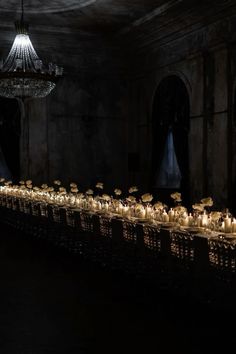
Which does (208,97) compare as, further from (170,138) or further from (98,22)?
(98,22)

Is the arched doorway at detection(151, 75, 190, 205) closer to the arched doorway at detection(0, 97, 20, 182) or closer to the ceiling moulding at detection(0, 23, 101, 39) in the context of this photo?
the ceiling moulding at detection(0, 23, 101, 39)

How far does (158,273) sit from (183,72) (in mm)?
8830

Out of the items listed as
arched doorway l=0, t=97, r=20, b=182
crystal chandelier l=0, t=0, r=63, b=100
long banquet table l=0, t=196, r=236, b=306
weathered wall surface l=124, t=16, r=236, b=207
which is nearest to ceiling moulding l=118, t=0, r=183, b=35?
weathered wall surface l=124, t=16, r=236, b=207

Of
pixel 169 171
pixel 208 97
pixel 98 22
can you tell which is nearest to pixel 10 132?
pixel 98 22

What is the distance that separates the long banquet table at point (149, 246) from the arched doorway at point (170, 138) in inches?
213

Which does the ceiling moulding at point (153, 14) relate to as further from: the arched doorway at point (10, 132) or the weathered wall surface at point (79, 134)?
the arched doorway at point (10, 132)

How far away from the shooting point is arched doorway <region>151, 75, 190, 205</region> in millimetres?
14195

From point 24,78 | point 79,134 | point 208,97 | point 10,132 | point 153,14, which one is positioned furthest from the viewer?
point 79,134

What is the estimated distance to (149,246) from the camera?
623cm

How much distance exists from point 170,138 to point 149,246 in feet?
32.3

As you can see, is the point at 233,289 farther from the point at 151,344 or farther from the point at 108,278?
the point at 108,278

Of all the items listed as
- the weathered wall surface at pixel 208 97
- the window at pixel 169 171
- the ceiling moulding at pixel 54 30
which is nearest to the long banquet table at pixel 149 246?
the weathered wall surface at pixel 208 97

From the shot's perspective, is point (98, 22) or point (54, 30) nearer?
point (98, 22)

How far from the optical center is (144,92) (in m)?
16.5
